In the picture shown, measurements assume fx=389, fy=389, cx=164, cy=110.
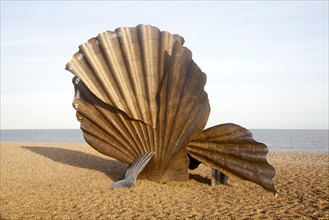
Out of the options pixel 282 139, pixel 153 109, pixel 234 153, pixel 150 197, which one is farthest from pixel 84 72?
pixel 282 139

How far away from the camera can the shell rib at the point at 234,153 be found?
292 inches

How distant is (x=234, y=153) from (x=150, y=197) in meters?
1.87

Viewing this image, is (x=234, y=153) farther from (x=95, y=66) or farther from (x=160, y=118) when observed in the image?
(x=95, y=66)

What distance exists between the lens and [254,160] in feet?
24.5

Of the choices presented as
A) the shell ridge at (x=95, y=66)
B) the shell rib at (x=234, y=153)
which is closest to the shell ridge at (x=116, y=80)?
the shell ridge at (x=95, y=66)

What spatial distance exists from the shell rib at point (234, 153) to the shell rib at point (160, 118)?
28cm

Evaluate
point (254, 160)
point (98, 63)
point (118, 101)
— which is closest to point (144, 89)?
point (118, 101)

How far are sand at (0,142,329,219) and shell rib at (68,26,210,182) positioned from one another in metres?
0.64

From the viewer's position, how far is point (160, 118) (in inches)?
316

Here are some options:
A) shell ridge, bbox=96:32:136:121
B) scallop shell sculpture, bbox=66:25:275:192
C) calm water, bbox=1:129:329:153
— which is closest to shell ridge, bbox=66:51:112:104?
scallop shell sculpture, bbox=66:25:275:192

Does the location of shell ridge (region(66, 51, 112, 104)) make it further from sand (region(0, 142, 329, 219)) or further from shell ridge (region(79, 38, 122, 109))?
sand (region(0, 142, 329, 219))

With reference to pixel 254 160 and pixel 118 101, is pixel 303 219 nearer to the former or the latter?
pixel 254 160

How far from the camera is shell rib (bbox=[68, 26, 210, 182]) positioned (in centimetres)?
778

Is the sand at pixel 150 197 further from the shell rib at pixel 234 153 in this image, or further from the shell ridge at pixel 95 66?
the shell ridge at pixel 95 66
